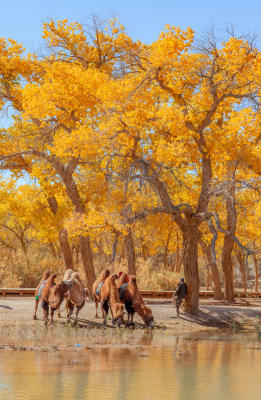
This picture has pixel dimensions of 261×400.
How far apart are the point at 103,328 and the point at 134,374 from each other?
713cm

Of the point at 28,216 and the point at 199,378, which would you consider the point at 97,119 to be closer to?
the point at 28,216

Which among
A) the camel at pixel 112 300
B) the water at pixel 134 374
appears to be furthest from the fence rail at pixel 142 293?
the water at pixel 134 374

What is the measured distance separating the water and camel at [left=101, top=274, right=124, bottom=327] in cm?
362

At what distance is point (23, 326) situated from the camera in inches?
678

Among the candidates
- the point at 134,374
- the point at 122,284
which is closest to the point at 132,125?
the point at 122,284

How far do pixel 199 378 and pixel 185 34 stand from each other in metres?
12.2

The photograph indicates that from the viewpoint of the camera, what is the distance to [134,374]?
10680 mm

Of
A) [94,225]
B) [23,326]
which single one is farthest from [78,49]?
[23,326]

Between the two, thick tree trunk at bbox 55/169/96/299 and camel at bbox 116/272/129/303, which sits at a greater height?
thick tree trunk at bbox 55/169/96/299

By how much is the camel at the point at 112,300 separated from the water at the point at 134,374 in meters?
3.62

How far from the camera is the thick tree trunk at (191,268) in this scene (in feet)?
70.4

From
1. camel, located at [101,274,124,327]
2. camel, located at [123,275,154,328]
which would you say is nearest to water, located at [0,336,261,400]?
camel, located at [101,274,124,327]

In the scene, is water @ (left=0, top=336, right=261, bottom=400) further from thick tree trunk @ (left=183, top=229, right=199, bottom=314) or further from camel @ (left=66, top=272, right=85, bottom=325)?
thick tree trunk @ (left=183, top=229, right=199, bottom=314)

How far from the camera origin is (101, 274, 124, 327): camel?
18266mm
